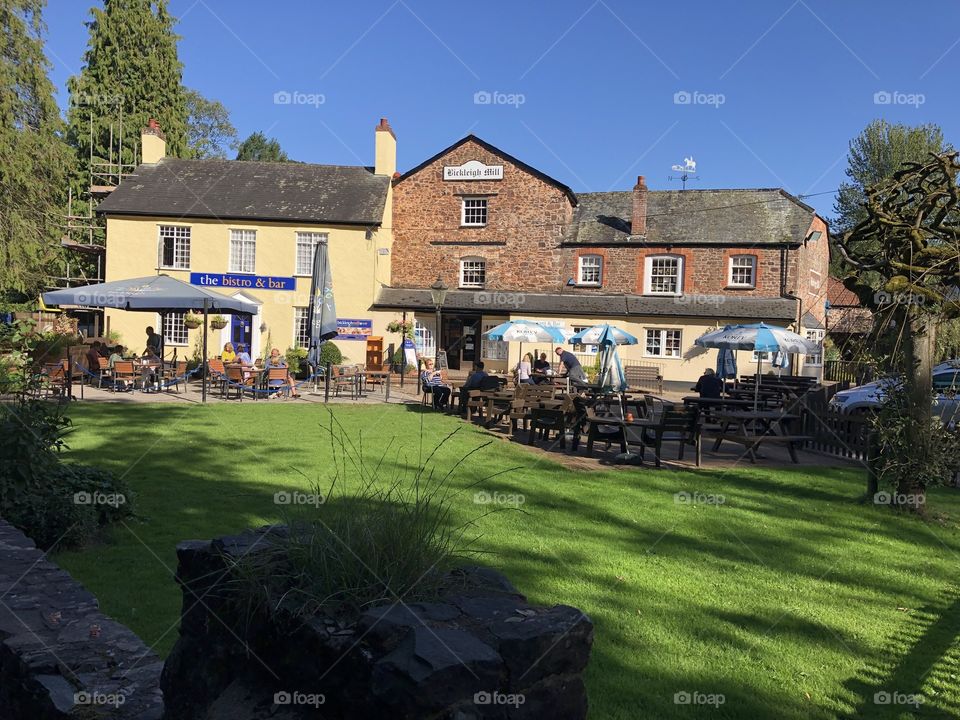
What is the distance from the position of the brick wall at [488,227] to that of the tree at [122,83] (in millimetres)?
18965

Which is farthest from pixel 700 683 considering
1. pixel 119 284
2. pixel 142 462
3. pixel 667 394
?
pixel 667 394

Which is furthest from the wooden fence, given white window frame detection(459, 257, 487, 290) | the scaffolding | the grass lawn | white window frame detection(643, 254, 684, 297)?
the scaffolding

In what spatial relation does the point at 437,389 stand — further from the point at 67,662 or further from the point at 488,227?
the point at 488,227

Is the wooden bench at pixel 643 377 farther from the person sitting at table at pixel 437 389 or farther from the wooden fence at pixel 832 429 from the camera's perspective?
the wooden fence at pixel 832 429

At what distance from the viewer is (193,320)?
96.8 ft

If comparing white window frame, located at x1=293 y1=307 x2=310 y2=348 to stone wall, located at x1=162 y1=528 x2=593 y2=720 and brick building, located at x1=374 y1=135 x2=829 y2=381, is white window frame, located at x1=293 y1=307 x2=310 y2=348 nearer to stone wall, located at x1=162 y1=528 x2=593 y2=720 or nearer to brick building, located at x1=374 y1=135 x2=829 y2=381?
brick building, located at x1=374 y1=135 x2=829 y2=381

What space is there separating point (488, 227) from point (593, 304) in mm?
5866

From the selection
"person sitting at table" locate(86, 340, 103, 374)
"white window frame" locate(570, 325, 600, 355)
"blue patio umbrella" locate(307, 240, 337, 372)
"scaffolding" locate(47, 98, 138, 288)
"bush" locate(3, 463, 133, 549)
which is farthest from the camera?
"scaffolding" locate(47, 98, 138, 288)

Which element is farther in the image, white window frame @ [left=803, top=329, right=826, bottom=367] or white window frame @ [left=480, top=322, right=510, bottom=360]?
white window frame @ [left=480, top=322, right=510, bottom=360]

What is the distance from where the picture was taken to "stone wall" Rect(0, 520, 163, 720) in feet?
10.6

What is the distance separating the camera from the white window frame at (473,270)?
3325cm

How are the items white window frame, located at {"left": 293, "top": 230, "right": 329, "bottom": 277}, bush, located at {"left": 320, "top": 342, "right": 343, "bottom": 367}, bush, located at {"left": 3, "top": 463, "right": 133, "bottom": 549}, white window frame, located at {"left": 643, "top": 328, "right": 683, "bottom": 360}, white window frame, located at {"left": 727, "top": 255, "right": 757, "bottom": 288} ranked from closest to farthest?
1. bush, located at {"left": 3, "top": 463, "right": 133, "bottom": 549}
2. bush, located at {"left": 320, "top": 342, "right": 343, "bottom": 367}
3. white window frame, located at {"left": 643, "top": 328, "right": 683, "bottom": 360}
4. white window frame, located at {"left": 727, "top": 255, "right": 757, "bottom": 288}
5. white window frame, located at {"left": 293, "top": 230, "right": 329, "bottom": 277}

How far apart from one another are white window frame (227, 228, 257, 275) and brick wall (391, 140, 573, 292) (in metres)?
6.34

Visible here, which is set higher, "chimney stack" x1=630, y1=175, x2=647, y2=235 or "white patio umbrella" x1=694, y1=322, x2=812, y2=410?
"chimney stack" x1=630, y1=175, x2=647, y2=235
